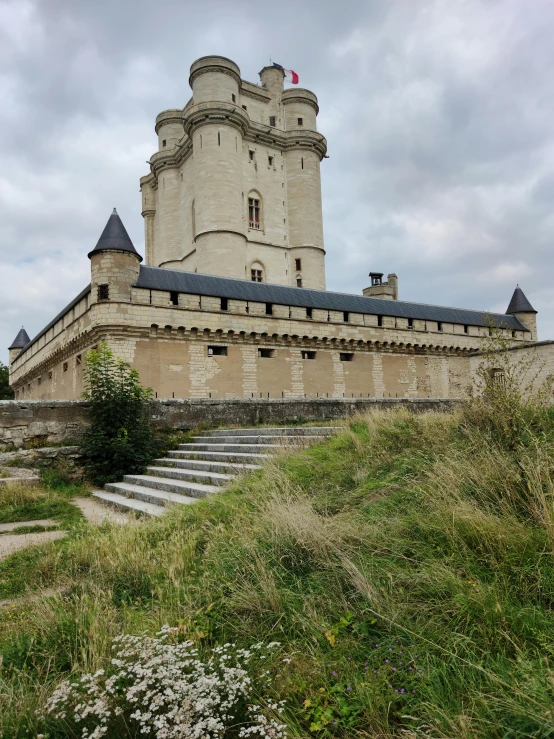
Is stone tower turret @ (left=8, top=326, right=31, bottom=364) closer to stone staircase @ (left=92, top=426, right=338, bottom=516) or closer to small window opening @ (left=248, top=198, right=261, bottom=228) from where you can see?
small window opening @ (left=248, top=198, right=261, bottom=228)

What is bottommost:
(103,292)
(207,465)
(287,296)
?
(207,465)

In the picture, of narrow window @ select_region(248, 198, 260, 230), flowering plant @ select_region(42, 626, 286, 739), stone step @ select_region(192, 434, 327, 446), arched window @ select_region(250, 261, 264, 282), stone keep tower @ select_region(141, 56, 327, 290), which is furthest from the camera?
narrow window @ select_region(248, 198, 260, 230)

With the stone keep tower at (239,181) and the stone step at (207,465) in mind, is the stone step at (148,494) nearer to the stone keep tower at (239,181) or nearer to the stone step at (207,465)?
the stone step at (207,465)

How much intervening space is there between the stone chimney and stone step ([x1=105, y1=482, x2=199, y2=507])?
31231 millimetres

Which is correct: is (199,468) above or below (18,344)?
below

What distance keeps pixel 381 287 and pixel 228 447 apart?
103ft

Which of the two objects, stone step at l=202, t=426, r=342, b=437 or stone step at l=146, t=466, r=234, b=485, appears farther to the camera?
stone step at l=202, t=426, r=342, b=437

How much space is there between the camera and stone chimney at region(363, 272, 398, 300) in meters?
37.3

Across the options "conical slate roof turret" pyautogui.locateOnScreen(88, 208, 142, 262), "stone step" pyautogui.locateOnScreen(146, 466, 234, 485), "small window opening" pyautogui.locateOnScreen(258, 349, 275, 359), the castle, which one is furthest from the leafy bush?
"small window opening" pyautogui.locateOnScreen(258, 349, 275, 359)

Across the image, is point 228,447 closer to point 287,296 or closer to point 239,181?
point 287,296

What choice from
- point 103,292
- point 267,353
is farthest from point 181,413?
point 267,353

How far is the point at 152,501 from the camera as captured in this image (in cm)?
648

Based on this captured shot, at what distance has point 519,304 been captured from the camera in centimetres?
3341

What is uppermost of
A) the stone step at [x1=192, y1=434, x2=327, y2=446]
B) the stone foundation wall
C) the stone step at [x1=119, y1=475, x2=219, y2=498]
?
the stone foundation wall
